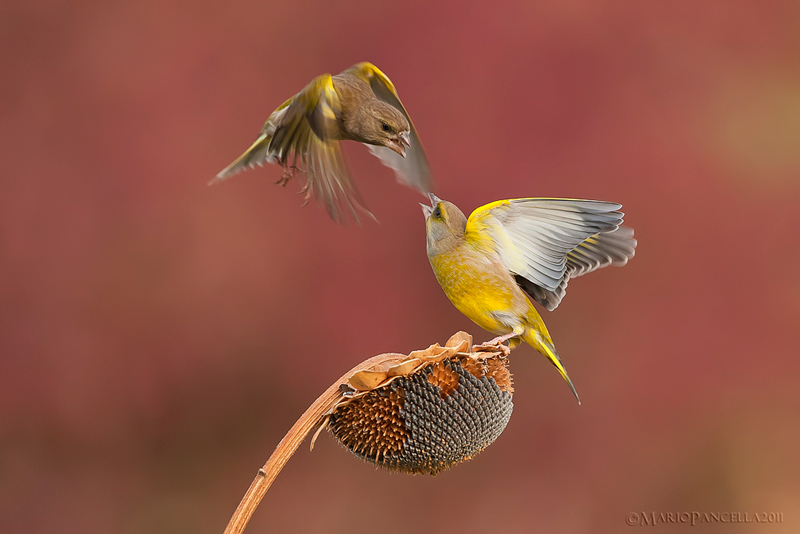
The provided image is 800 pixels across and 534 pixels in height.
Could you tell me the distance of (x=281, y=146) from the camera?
1662 mm

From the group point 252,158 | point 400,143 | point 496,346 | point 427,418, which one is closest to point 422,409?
point 427,418

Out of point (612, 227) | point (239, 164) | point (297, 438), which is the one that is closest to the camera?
point (297, 438)

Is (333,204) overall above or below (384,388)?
above

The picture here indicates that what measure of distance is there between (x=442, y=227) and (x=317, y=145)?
1.23 feet

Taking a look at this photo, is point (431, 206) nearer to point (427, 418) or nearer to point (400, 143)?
point (400, 143)

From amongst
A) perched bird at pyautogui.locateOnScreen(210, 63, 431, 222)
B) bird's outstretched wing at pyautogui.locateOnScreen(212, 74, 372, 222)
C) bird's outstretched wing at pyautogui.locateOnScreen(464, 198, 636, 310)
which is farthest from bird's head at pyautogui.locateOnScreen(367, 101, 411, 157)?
bird's outstretched wing at pyautogui.locateOnScreen(464, 198, 636, 310)

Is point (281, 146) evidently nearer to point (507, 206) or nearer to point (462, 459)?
point (507, 206)

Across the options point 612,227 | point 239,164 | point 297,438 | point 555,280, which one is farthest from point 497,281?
point 239,164

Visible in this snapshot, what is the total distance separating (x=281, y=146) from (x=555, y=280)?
0.73m

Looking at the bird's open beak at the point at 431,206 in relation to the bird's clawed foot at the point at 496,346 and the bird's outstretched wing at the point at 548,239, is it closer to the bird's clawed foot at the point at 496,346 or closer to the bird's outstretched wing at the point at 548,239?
the bird's outstretched wing at the point at 548,239

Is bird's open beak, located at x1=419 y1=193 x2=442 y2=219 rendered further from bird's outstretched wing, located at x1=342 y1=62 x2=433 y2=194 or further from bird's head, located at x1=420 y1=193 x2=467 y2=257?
bird's outstretched wing, located at x1=342 y1=62 x2=433 y2=194

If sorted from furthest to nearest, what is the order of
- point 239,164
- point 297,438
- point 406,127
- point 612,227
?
point 239,164, point 406,127, point 612,227, point 297,438

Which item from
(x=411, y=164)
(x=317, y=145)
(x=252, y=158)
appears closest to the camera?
(x=317, y=145)

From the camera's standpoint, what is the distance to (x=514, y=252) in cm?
172
